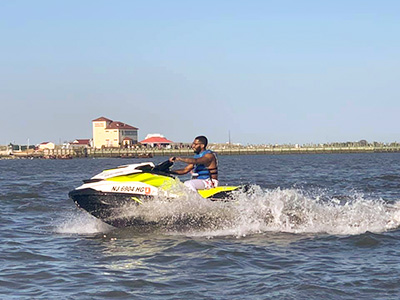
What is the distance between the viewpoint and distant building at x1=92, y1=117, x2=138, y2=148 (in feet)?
397

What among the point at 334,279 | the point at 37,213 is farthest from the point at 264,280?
the point at 37,213

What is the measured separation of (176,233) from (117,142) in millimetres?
109798

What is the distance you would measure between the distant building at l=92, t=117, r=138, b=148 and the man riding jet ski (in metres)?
109

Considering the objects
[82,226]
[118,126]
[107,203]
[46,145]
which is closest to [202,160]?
[107,203]

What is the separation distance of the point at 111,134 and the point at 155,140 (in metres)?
9.84

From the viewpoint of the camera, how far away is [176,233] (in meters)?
11.7

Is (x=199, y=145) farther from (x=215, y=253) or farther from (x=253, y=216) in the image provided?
(x=215, y=253)

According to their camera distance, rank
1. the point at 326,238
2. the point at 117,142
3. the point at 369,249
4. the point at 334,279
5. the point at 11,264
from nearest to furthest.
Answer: the point at 334,279
the point at 11,264
the point at 369,249
the point at 326,238
the point at 117,142

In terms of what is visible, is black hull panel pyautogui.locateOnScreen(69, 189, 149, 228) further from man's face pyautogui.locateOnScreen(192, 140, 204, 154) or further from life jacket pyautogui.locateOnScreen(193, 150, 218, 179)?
man's face pyautogui.locateOnScreen(192, 140, 204, 154)

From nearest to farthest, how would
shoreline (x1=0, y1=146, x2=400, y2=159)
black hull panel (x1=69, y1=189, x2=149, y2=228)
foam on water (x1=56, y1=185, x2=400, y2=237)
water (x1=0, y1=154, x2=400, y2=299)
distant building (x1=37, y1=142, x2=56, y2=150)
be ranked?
water (x1=0, y1=154, x2=400, y2=299), black hull panel (x1=69, y1=189, x2=149, y2=228), foam on water (x1=56, y1=185, x2=400, y2=237), shoreline (x1=0, y1=146, x2=400, y2=159), distant building (x1=37, y1=142, x2=56, y2=150)

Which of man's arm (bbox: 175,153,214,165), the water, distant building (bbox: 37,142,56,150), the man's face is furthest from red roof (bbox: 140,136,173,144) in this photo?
man's arm (bbox: 175,153,214,165)

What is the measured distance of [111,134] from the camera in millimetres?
121188

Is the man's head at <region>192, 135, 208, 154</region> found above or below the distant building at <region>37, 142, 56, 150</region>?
below

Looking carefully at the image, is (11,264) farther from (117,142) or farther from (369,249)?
(117,142)
